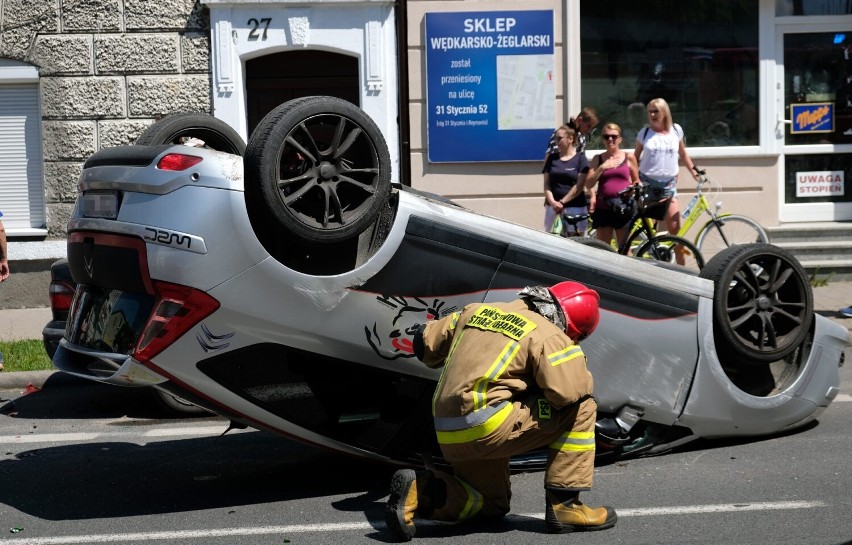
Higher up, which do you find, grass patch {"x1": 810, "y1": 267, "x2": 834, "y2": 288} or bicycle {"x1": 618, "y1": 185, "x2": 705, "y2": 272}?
bicycle {"x1": 618, "y1": 185, "x2": 705, "y2": 272}

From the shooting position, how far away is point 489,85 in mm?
12555

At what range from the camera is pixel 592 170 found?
10.5 meters

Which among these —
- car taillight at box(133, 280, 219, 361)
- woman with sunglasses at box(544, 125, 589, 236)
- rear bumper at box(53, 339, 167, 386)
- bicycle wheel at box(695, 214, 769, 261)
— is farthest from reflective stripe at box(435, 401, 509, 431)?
bicycle wheel at box(695, 214, 769, 261)

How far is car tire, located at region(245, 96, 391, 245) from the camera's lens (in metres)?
5.01

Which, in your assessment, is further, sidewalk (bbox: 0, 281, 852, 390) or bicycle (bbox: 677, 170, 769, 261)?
bicycle (bbox: 677, 170, 769, 261)

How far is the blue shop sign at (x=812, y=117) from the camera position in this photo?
13.1 m

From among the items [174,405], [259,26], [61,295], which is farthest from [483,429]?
[259,26]

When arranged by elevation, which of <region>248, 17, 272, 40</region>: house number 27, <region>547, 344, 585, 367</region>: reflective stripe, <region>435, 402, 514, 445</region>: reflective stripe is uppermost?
<region>248, 17, 272, 40</region>: house number 27

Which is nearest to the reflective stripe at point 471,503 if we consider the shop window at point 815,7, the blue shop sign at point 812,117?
the blue shop sign at point 812,117

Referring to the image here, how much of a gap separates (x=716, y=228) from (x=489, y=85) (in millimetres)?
3073

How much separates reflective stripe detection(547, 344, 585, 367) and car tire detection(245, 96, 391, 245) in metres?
1.09

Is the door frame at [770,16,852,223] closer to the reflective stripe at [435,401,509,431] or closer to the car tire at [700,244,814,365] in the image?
the car tire at [700,244,814,365]

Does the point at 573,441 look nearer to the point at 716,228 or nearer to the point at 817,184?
the point at 716,228

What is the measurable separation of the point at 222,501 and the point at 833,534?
2874mm
